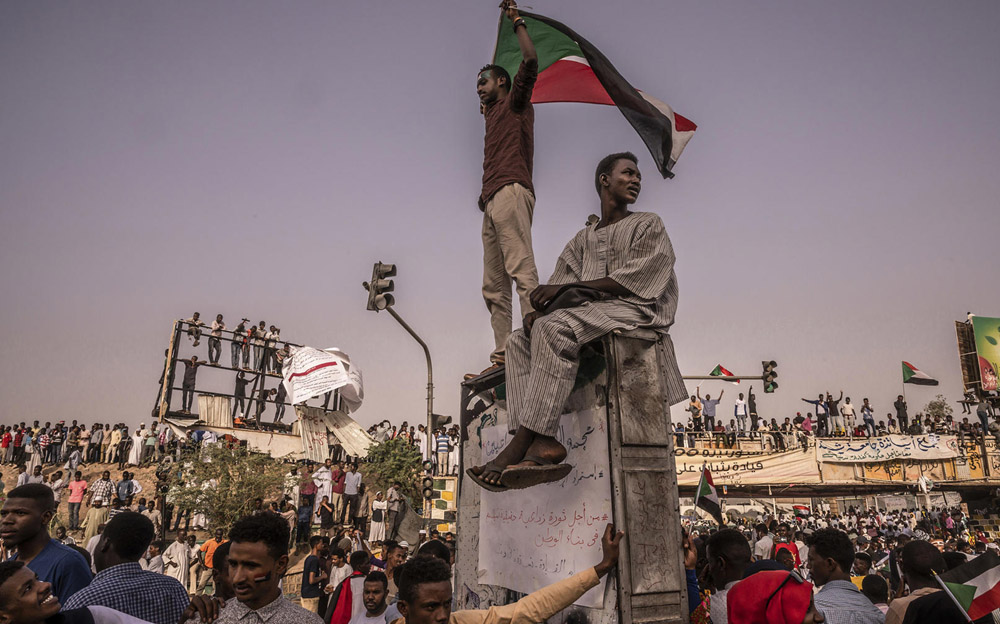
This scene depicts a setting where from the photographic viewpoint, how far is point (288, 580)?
1605 centimetres

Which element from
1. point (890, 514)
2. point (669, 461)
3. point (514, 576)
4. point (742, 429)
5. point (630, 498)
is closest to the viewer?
point (630, 498)

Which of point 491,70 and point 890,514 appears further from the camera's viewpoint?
point 890,514

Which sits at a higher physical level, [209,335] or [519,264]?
[209,335]

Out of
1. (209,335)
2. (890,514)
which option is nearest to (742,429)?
(890,514)

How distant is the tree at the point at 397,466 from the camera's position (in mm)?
18266

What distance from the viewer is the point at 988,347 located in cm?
3591

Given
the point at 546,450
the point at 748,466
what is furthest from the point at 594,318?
the point at 748,466

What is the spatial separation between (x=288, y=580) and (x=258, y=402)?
8.38 metres

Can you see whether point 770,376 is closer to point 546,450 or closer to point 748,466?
point 748,466

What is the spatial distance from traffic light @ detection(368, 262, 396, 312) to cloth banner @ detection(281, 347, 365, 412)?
11783 mm

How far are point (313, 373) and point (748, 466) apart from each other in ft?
55.1

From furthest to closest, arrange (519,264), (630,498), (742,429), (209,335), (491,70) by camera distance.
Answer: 1. (742,429)
2. (209,335)
3. (491,70)
4. (519,264)
5. (630,498)

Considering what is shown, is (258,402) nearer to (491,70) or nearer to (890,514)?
(491,70)

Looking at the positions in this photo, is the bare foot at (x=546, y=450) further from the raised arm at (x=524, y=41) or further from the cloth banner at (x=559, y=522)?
the raised arm at (x=524, y=41)
